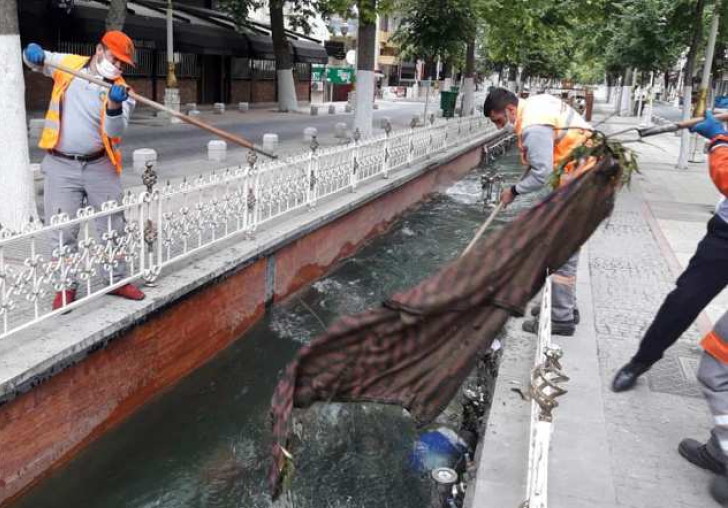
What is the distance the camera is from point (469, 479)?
3.79 metres

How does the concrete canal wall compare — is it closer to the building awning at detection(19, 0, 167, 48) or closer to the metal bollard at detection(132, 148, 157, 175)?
the metal bollard at detection(132, 148, 157, 175)

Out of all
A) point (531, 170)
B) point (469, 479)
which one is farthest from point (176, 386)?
point (531, 170)

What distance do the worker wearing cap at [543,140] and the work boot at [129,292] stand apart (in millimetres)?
2778

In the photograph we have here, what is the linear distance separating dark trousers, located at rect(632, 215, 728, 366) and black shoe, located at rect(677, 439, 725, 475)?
27.3 inches

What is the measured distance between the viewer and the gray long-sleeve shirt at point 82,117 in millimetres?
4633

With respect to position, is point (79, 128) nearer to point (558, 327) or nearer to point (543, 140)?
point (543, 140)

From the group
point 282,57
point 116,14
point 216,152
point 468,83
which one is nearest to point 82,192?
point 216,152

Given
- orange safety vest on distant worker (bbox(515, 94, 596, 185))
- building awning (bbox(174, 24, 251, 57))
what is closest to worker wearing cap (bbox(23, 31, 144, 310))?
orange safety vest on distant worker (bbox(515, 94, 596, 185))

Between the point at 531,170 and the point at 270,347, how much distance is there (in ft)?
10.5

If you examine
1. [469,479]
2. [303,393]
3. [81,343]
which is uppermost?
[303,393]

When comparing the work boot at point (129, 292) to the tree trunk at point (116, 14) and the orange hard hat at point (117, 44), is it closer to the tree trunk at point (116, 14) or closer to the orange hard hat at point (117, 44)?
the orange hard hat at point (117, 44)

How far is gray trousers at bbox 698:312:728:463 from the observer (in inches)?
134

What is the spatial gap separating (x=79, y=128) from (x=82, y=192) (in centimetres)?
49

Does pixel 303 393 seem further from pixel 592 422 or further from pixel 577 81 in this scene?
pixel 577 81
